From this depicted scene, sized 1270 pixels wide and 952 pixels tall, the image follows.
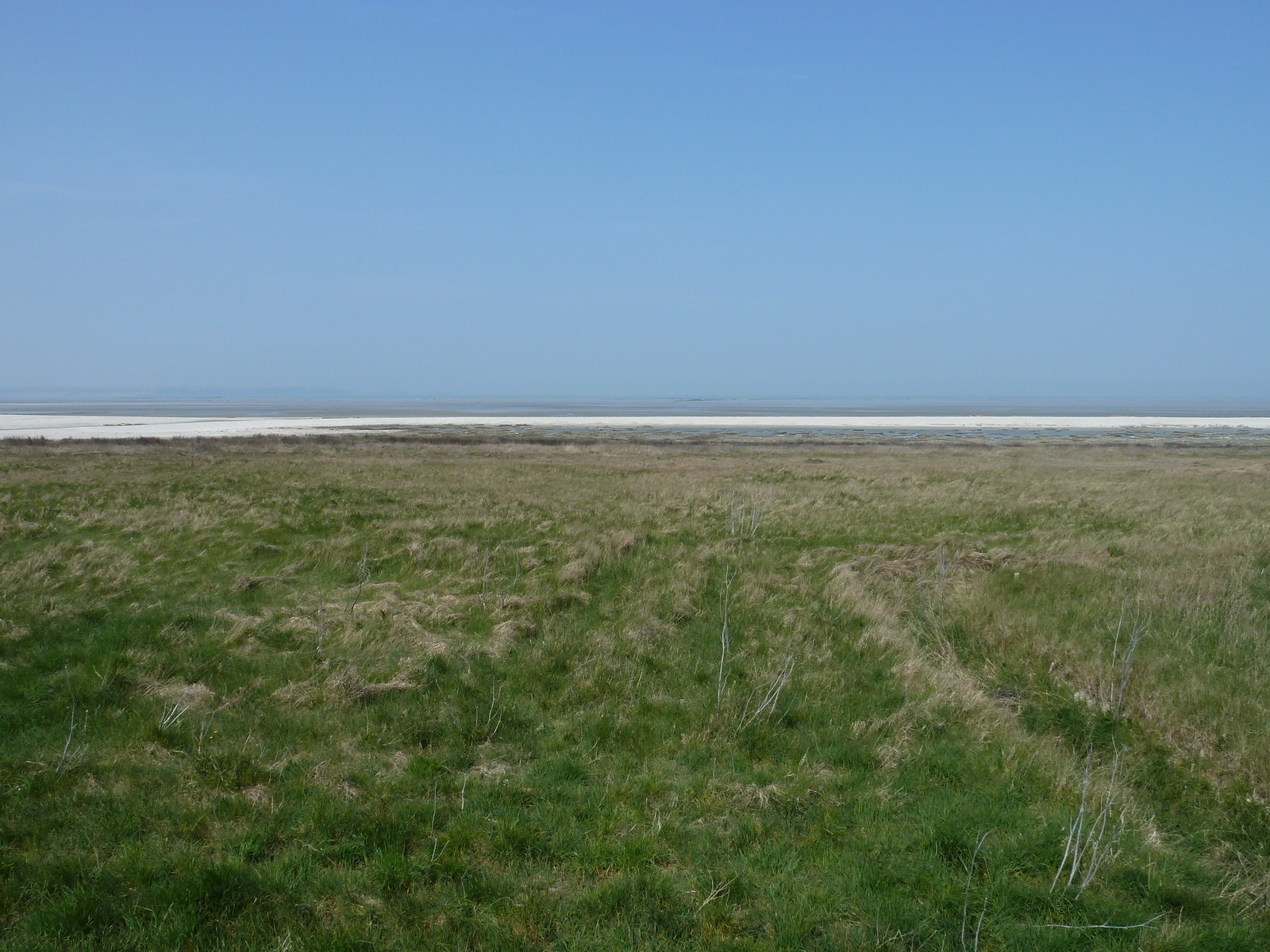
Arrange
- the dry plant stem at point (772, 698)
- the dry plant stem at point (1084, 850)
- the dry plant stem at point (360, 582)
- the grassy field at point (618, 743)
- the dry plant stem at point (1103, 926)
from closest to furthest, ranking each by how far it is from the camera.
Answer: the dry plant stem at point (1103, 926) → the grassy field at point (618, 743) → the dry plant stem at point (1084, 850) → the dry plant stem at point (772, 698) → the dry plant stem at point (360, 582)

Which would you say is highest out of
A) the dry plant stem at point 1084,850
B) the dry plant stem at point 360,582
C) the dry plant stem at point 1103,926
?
the dry plant stem at point 360,582

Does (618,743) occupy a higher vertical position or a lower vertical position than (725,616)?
lower

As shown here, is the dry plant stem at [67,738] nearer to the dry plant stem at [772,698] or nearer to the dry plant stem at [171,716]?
the dry plant stem at [171,716]

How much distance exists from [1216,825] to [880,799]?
9.36ft

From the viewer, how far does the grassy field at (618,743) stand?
205 inches

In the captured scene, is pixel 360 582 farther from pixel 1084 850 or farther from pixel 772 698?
pixel 1084 850

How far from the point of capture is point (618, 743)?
7875 mm

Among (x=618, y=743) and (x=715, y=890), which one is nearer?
(x=715, y=890)

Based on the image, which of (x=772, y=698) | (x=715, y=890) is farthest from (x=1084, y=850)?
(x=772, y=698)

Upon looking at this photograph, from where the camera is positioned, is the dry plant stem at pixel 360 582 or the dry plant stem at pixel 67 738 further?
the dry plant stem at pixel 360 582

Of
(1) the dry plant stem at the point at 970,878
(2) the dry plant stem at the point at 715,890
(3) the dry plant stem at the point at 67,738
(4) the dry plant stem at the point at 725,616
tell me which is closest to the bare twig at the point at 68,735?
(3) the dry plant stem at the point at 67,738

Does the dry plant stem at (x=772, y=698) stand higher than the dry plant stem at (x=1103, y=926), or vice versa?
the dry plant stem at (x=772, y=698)

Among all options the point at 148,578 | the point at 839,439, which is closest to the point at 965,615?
the point at 148,578

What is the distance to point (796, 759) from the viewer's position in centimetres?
760
